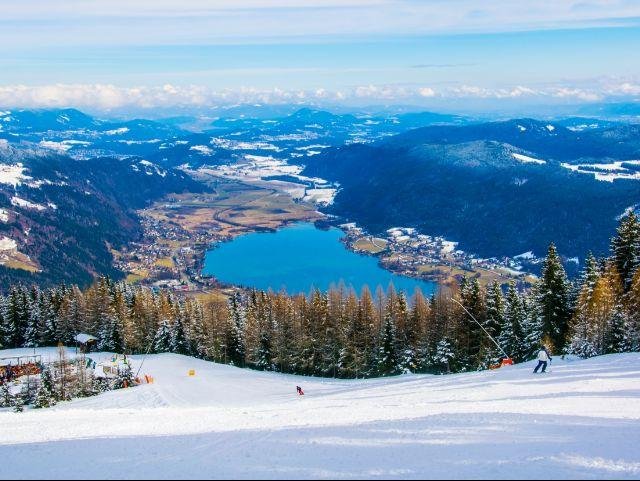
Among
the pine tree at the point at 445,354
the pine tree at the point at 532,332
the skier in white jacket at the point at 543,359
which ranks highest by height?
the skier in white jacket at the point at 543,359

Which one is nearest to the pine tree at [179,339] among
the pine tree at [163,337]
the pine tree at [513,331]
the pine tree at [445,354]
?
the pine tree at [163,337]

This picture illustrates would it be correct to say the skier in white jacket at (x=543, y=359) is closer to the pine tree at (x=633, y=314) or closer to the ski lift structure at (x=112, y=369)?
the pine tree at (x=633, y=314)

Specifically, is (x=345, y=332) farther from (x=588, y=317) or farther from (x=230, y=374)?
(x=588, y=317)

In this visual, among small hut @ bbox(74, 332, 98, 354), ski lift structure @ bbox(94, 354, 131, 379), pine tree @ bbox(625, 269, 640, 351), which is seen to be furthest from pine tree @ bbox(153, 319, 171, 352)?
pine tree @ bbox(625, 269, 640, 351)

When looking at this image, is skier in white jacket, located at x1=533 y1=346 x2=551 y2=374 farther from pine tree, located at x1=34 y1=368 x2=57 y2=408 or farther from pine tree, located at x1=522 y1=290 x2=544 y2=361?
pine tree, located at x1=34 y1=368 x2=57 y2=408

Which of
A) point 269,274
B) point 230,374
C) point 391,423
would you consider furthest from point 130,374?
point 269,274

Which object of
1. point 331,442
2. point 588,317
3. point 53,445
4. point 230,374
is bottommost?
point 230,374
